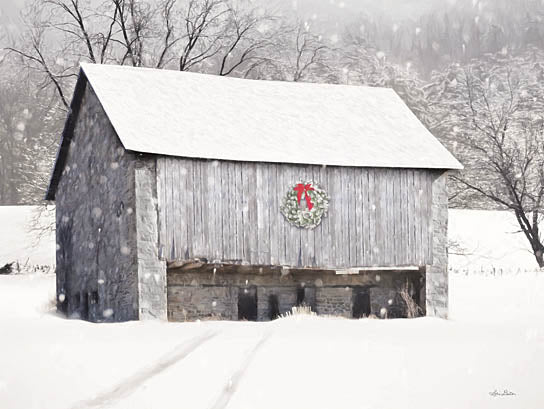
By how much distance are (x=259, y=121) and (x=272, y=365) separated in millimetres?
12694

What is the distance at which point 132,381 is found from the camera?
1063 cm

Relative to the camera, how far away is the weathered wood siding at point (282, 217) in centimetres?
2097

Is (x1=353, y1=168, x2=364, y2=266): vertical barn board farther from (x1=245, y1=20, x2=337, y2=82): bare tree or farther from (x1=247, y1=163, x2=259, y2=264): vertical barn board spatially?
(x1=245, y1=20, x2=337, y2=82): bare tree

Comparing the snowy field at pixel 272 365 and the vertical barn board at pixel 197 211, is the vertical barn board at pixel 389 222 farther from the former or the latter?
the vertical barn board at pixel 197 211

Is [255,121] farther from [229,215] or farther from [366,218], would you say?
[366,218]

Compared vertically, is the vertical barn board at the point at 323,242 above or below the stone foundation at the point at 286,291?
above

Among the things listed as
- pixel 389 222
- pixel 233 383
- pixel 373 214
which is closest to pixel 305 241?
pixel 373 214

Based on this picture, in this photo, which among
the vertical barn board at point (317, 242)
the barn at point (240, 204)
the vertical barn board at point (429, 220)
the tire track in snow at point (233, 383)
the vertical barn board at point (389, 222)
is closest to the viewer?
the tire track in snow at point (233, 383)

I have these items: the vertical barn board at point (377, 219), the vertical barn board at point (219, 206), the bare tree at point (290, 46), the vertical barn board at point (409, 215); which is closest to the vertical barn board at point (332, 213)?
the vertical barn board at point (377, 219)

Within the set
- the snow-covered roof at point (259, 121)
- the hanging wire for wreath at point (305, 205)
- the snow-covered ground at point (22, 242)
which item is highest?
the snow-covered roof at point (259, 121)

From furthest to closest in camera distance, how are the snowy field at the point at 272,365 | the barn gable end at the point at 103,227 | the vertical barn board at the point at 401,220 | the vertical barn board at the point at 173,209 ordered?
1. the vertical barn board at the point at 401,220
2. the vertical barn board at the point at 173,209
3. the barn gable end at the point at 103,227
4. the snowy field at the point at 272,365

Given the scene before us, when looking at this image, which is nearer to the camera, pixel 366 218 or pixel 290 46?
pixel 366 218

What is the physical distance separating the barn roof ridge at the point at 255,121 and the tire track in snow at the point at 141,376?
284 inches

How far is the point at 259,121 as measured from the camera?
2397 cm
